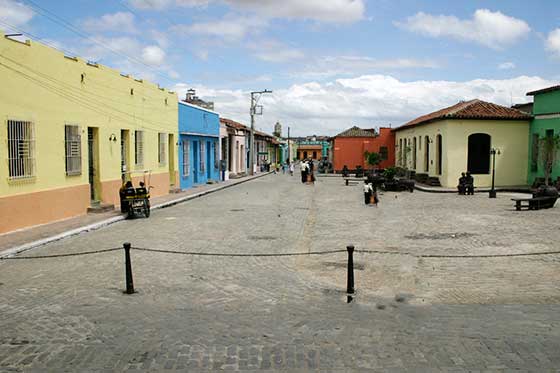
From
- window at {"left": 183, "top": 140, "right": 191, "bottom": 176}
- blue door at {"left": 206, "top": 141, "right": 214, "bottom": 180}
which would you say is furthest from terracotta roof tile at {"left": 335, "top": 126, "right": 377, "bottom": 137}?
window at {"left": 183, "top": 140, "right": 191, "bottom": 176}

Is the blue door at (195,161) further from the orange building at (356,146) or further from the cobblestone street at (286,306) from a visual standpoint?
the orange building at (356,146)

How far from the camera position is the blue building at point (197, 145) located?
28781 millimetres

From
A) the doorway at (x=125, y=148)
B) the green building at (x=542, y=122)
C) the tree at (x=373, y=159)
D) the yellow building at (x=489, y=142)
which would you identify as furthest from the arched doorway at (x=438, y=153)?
the doorway at (x=125, y=148)

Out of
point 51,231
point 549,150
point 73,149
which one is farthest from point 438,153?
point 51,231

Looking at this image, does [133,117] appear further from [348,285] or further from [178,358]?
[178,358]

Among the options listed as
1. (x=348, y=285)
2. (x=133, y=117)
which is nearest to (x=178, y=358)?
(x=348, y=285)

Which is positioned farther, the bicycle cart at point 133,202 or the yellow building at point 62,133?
the bicycle cart at point 133,202

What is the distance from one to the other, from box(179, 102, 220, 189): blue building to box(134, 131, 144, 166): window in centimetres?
609

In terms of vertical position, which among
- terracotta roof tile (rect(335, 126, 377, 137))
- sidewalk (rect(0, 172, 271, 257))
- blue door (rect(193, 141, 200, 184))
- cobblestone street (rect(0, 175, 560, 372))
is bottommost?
cobblestone street (rect(0, 175, 560, 372))

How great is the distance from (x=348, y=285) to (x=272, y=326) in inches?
68.6

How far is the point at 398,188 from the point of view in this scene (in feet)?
93.0

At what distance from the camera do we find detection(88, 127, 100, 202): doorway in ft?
58.1

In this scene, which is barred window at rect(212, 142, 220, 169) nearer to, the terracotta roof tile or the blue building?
the blue building

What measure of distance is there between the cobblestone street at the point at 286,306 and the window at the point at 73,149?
3.50 m
